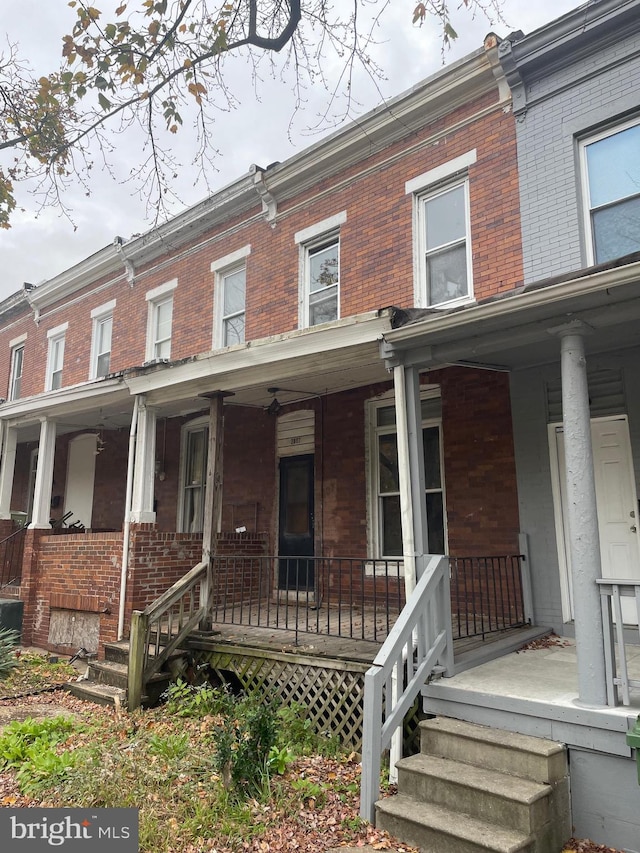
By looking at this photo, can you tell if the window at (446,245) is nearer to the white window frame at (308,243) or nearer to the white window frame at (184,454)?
the white window frame at (308,243)

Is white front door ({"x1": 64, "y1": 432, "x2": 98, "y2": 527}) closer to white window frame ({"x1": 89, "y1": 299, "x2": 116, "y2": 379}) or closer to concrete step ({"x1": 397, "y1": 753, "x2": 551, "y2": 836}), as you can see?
white window frame ({"x1": 89, "y1": 299, "x2": 116, "y2": 379})

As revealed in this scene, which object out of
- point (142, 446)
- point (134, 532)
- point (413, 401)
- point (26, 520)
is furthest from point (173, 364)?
point (26, 520)

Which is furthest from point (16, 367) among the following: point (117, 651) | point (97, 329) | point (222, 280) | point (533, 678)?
point (533, 678)

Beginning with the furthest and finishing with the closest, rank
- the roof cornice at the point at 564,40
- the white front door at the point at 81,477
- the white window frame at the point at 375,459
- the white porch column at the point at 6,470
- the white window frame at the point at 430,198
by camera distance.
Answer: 1. the white front door at the point at 81,477
2. the white porch column at the point at 6,470
3. the white window frame at the point at 375,459
4. the white window frame at the point at 430,198
5. the roof cornice at the point at 564,40

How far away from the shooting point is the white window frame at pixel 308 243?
9430mm

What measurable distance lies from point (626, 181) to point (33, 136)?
20.6 ft

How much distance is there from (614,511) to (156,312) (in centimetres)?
936

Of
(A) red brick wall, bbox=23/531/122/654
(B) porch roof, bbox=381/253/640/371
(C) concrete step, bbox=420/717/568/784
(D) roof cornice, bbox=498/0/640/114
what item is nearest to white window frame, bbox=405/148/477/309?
(D) roof cornice, bbox=498/0/640/114

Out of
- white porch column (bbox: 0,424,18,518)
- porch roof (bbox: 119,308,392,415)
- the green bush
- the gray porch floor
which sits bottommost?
the green bush

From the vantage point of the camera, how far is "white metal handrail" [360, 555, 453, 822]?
4258mm

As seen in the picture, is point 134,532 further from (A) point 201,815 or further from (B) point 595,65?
(B) point 595,65

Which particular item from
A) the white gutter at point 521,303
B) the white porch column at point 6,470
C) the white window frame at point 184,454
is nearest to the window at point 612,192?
the white gutter at point 521,303

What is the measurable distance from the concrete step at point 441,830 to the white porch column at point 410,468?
175cm

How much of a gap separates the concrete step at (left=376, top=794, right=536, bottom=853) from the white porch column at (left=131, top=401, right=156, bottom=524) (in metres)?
5.16
